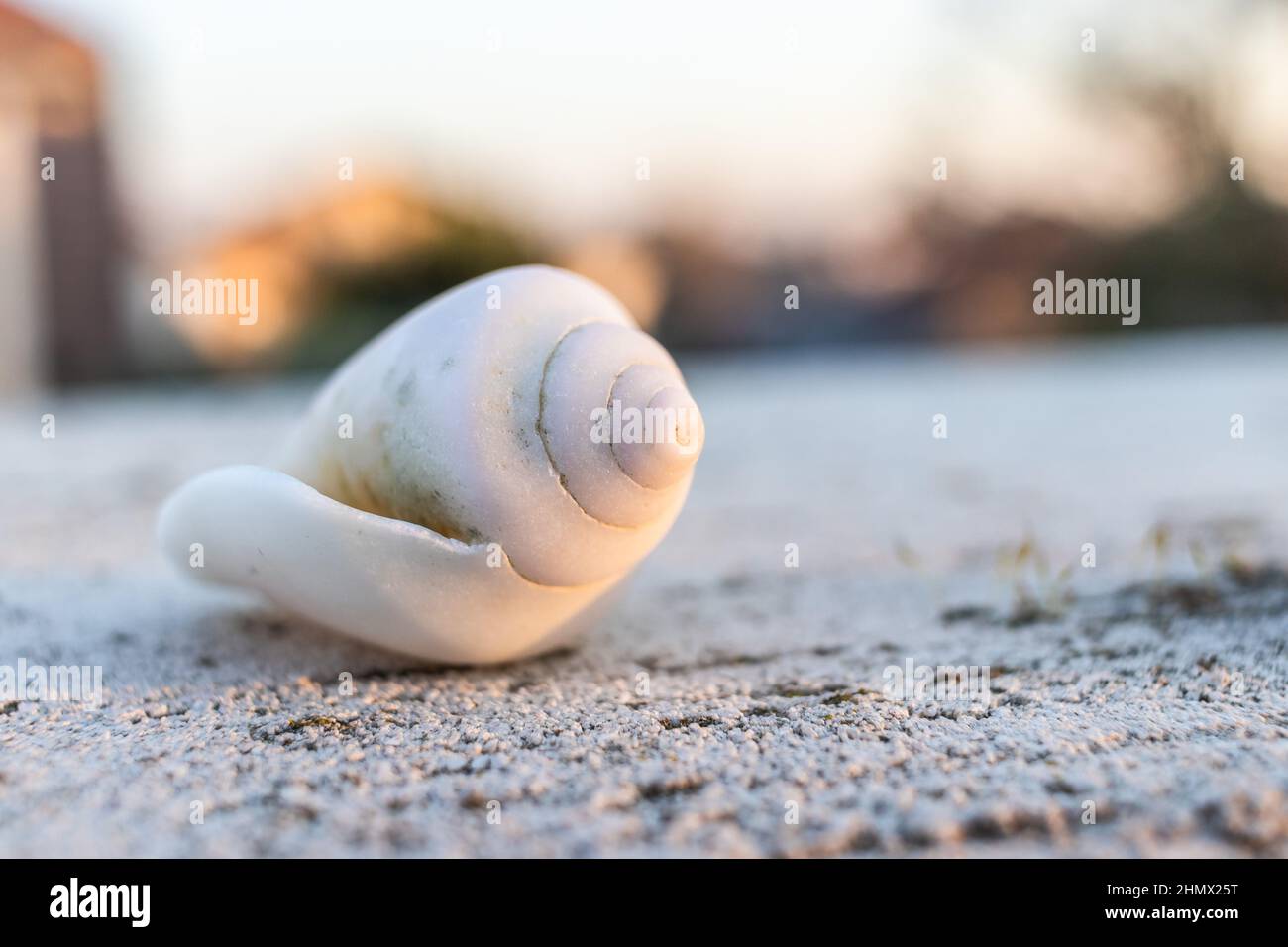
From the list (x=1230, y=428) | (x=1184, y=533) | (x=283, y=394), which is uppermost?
(x=283, y=394)

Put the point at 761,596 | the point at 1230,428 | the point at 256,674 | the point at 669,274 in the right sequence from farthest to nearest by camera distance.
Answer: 1. the point at 669,274
2. the point at 1230,428
3. the point at 761,596
4. the point at 256,674

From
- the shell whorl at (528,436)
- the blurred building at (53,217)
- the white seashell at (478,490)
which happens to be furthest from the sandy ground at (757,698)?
the blurred building at (53,217)

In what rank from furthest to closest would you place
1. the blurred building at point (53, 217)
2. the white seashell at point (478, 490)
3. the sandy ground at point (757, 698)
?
the blurred building at point (53, 217), the white seashell at point (478, 490), the sandy ground at point (757, 698)

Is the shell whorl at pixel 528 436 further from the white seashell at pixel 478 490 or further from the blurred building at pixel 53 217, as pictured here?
the blurred building at pixel 53 217

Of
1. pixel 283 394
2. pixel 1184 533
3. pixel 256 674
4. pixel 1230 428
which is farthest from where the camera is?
pixel 283 394

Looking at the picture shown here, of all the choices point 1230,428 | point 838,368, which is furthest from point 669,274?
point 1230,428

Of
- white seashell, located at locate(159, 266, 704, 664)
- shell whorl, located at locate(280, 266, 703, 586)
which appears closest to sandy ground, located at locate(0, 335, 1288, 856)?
white seashell, located at locate(159, 266, 704, 664)

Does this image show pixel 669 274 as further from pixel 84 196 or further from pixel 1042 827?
pixel 1042 827
